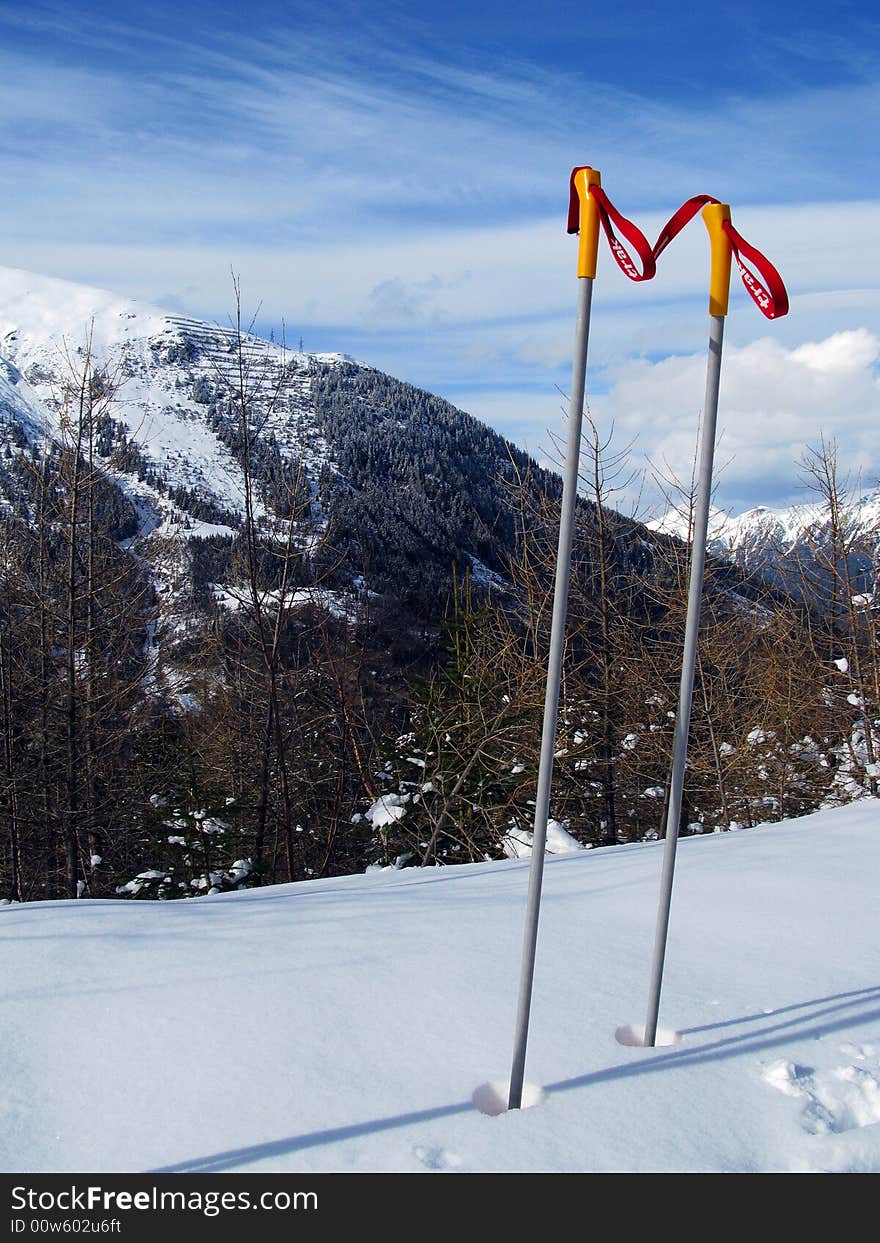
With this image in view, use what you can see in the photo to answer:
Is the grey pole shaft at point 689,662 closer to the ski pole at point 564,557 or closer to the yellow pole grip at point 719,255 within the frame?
the yellow pole grip at point 719,255

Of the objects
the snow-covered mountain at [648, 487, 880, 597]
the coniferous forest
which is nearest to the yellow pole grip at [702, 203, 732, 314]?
the coniferous forest

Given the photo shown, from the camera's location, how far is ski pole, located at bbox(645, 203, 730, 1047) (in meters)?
2.28

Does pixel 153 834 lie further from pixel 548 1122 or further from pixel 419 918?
pixel 548 1122

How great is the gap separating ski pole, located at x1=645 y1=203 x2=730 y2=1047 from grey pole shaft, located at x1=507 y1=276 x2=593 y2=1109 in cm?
36

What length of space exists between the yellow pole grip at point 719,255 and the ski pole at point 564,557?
36 centimetres

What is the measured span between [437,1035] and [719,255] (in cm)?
236

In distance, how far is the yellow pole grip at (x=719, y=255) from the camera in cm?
227

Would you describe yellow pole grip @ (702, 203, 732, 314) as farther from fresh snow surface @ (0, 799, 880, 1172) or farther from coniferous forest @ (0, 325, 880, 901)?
coniferous forest @ (0, 325, 880, 901)

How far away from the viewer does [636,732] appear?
10703 mm

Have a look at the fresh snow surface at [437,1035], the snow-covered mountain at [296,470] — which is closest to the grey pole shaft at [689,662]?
the fresh snow surface at [437,1035]

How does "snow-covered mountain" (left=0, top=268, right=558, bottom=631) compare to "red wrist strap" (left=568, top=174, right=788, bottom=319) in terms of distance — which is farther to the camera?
"snow-covered mountain" (left=0, top=268, right=558, bottom=631)

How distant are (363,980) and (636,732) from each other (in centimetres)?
844

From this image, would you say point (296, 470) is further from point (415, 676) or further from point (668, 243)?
point (668, 243)
